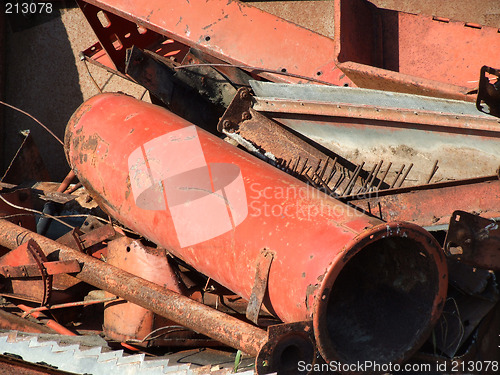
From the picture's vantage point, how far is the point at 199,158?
2.88 m

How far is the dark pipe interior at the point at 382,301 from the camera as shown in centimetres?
250

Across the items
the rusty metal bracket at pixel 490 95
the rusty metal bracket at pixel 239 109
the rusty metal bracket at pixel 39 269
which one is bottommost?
the rusty metal bracket at pixel 39 269

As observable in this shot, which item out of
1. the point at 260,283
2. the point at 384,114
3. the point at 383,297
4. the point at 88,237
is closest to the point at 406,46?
the point at 384,114

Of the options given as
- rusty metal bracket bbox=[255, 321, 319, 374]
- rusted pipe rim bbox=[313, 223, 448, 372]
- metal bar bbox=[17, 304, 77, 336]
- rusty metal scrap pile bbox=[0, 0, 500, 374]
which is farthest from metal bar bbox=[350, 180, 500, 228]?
metal bar bbox=[17, 304, 77, 336]

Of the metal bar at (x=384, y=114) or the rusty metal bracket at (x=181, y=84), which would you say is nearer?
the metal bar at (x=384, y=114)

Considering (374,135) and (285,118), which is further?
(285,118)

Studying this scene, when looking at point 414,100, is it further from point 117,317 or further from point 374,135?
point 117,317

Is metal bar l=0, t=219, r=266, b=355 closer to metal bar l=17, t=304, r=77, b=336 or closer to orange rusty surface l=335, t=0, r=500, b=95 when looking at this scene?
metal bar l=17, t=304, r=77, b=336

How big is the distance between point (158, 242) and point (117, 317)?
0.49 m

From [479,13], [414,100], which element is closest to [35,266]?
[414,100]

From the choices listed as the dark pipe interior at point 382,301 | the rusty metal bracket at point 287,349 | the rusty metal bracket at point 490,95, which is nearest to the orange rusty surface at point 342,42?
the rusty metal bracket at point 490,95

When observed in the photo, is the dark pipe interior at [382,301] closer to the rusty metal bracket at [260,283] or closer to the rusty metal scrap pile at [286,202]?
the rusty metal scrap pile at [286,202]

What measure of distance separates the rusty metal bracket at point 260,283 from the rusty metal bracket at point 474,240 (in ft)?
2.45

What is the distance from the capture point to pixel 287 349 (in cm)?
222
